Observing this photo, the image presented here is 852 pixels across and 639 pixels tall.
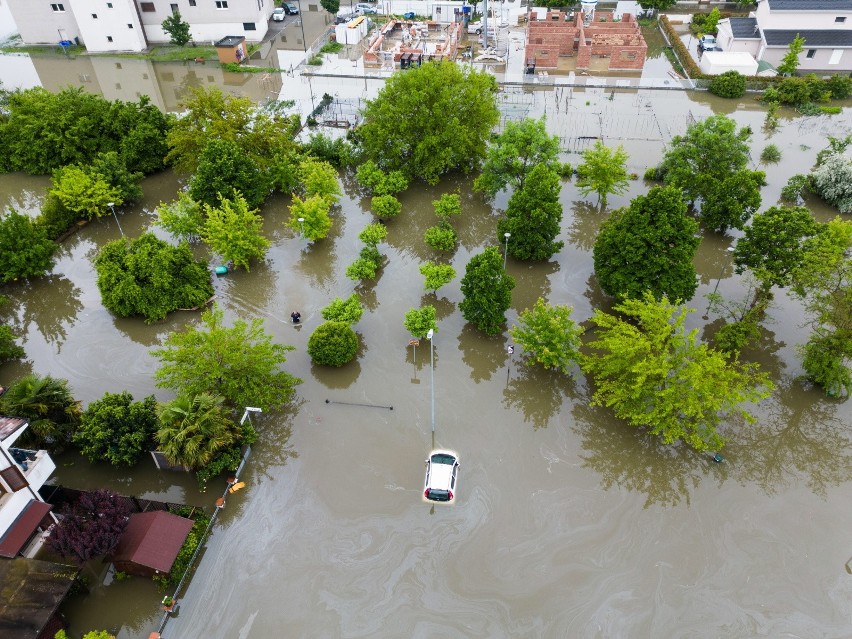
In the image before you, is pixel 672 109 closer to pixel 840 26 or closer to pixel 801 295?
pixel 840 26

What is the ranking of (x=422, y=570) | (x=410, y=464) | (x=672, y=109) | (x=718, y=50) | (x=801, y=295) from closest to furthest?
(x=422, y=570) < (x=410, y=464) < (x=801, y=295) < (x=672, y=109) < (x=718, y=50)

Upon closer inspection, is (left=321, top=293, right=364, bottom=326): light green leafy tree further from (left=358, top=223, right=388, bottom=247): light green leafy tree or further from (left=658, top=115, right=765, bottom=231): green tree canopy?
(left=658, top=115, right=765, bottom=231): green tree canopy

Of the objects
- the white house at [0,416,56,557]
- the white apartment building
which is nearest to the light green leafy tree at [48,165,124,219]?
the white house at [0,416,56,557]

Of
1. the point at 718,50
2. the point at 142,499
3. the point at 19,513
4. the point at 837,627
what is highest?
the point at 718,50

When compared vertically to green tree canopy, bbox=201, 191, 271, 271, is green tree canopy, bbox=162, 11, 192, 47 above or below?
above

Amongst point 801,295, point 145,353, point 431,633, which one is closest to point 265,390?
point 145,353

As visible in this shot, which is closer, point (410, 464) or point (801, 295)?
point (410, 464)

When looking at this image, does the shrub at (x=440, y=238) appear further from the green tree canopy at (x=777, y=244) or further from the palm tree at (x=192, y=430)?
the palm tree at (x=192, y=430)
